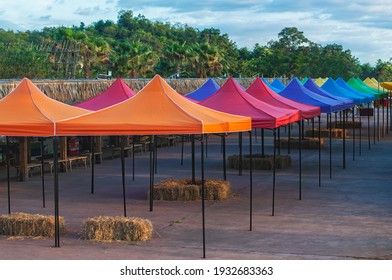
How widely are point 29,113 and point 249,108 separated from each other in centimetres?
718

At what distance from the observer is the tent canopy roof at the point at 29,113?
15234mm

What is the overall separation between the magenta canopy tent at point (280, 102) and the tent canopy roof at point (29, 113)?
8.62 metres

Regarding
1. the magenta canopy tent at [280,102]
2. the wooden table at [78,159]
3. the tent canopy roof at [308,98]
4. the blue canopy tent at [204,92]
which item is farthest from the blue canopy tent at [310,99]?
the wooden table at [78,159]

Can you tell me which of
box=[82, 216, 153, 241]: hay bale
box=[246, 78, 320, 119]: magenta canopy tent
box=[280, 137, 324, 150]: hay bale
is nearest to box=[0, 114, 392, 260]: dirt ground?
box=[82, 216, 153, 241]: hay bale

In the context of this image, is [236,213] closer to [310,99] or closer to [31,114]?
[31,114]

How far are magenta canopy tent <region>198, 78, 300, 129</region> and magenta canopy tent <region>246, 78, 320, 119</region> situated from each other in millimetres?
1570

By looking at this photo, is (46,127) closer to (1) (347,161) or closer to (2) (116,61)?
(1) (347,161)

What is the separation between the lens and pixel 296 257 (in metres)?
13.6

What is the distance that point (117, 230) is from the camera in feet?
49.8

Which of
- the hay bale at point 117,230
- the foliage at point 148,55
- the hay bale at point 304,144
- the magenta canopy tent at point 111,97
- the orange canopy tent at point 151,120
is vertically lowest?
the hay bale at point 117,230

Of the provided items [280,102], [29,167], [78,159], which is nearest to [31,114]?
[29,167]

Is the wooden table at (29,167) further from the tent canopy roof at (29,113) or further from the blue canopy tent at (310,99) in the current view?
the blue canopy tent at (310,99)

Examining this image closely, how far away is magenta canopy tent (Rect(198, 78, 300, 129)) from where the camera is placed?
20.1 meters

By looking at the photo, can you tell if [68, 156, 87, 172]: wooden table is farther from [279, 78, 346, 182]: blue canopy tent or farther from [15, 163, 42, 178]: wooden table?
[279, 78, 346, 182]: blue canopy tent
